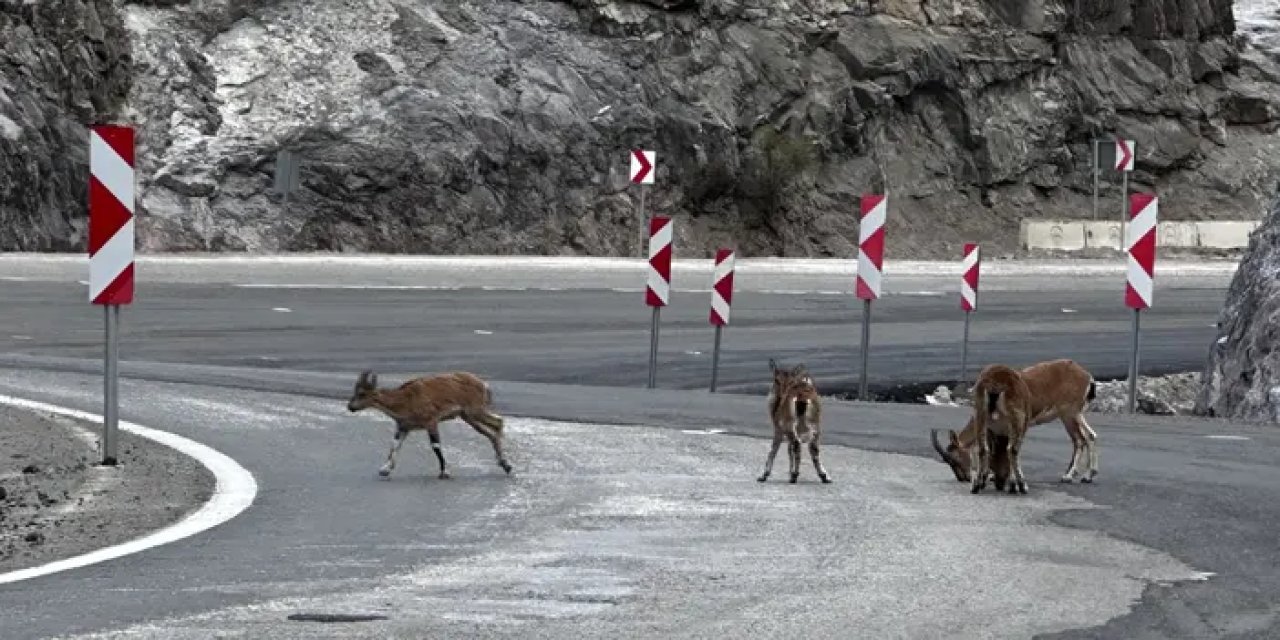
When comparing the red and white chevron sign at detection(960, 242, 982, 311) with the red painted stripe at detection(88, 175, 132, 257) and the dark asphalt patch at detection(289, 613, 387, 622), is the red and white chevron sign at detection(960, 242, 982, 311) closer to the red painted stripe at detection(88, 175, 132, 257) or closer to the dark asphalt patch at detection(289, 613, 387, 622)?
the red painted stripe at detection(88, 175, 132, 257)

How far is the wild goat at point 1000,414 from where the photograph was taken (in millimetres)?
13539

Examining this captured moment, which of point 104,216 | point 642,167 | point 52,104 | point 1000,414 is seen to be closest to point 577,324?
point 642,167

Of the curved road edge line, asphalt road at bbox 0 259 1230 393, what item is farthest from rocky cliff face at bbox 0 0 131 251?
the curved road edge line

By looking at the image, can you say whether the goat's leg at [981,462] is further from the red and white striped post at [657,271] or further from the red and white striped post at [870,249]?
the red and white striped post at [657,271]

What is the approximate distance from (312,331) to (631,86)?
26.7m

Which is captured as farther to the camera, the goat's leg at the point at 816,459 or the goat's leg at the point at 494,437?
the goat's leg at the point at 494,437

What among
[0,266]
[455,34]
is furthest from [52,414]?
[455,34]

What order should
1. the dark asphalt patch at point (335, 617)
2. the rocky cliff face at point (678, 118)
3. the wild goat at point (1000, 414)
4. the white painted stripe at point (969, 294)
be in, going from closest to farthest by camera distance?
the dark asphalt patch at point (335, 617)
the wild goat at point (1000, 414)
the white painted stripe at point (969, 294)
the rocky cliff face at point (678, 118)

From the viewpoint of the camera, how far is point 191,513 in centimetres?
1230

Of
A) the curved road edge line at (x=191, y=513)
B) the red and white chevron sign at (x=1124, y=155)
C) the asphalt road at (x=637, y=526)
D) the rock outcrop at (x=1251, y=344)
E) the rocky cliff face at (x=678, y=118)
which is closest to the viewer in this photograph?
the asphalt road at (x=637, y=526)

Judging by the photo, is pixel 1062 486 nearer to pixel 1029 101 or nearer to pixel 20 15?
pixel 20 15

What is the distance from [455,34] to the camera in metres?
54.7

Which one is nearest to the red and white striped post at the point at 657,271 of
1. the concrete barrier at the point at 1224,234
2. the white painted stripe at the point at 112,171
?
the white painted stripe at the point at 112,171

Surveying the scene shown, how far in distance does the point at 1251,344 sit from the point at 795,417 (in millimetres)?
10979
